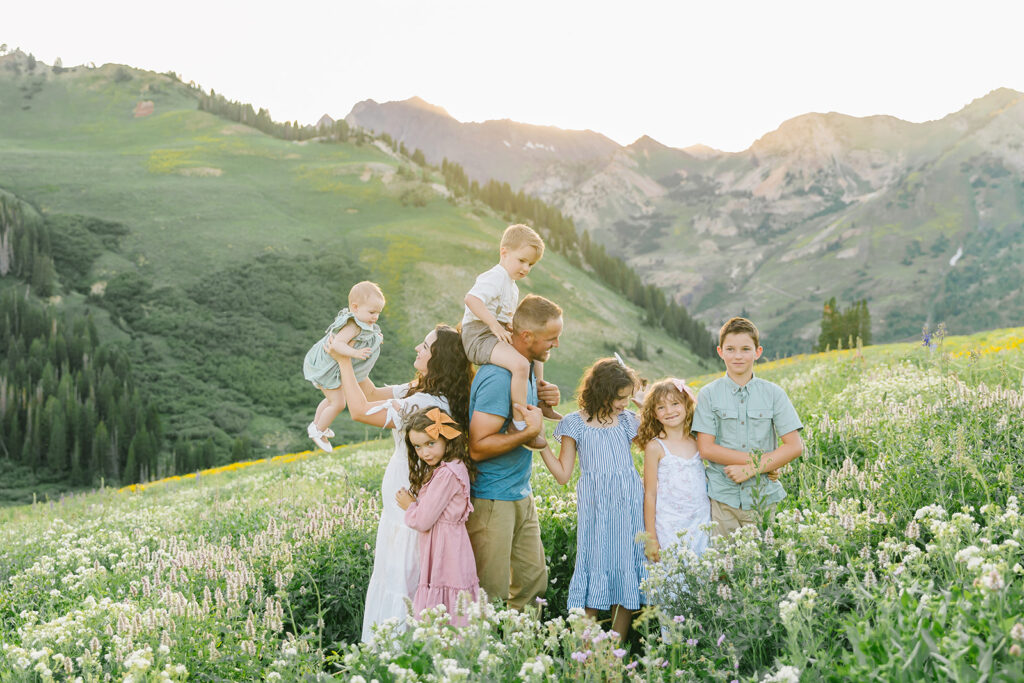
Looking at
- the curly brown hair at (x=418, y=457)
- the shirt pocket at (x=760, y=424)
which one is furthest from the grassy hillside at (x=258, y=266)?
the shirt pocket at (x=760, y=424)

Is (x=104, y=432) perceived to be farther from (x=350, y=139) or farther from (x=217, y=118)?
(x=217, y=118)

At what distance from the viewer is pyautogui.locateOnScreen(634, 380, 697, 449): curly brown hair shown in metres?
6.09

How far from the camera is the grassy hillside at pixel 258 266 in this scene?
87.6m

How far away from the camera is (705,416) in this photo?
6.01 meters

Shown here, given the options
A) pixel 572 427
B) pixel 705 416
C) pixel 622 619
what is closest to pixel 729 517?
pixel 705 416

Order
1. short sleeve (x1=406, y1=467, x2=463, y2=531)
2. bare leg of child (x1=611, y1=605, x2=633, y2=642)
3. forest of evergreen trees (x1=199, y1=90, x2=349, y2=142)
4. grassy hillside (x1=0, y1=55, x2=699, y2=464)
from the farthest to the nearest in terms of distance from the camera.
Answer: forest of evergreen trees (x1=199, y1=90, x2=349, y2=142) → grassy hillside (x1=0, y1=55, x2=699, y2=464) → bare leg of child (x1=611, y1=605, x2=633, y2=642) → short sleeve (x1=406, y1=467, x2=463, y2=531)

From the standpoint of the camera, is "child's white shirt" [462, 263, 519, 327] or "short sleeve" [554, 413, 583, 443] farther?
"short sleeve" [554, 413, 583, 443]

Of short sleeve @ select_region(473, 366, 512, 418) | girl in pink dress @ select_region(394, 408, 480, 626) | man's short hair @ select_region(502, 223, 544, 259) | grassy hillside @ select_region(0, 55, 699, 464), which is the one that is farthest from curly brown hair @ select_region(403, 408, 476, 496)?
grassy hillside @ select_region(0, 55, 699, 464)

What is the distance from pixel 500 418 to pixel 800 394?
31.8 feet

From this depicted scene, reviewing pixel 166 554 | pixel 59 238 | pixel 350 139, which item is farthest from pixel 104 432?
pixel 350 139

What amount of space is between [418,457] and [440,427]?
0.47 m

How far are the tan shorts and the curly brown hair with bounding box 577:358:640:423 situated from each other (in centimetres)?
99

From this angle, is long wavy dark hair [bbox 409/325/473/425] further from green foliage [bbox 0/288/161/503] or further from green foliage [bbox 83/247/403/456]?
green foliage [bbox 0/288/161/503]

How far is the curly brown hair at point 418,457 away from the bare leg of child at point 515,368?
0.48m
